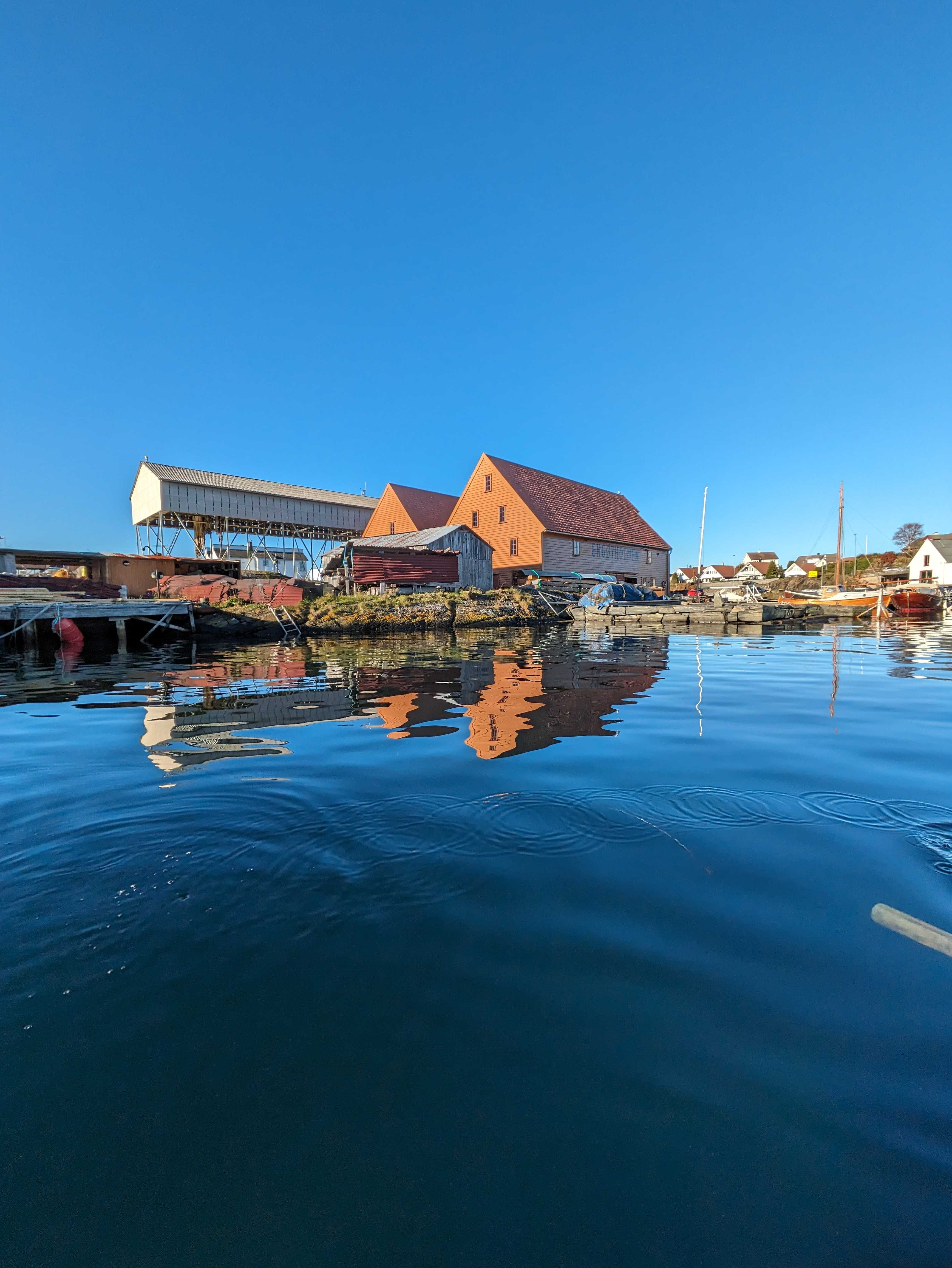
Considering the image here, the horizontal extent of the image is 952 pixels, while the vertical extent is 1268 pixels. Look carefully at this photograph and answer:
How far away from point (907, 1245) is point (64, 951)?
9.57 feet

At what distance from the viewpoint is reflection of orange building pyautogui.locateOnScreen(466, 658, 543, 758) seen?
5.63 meters

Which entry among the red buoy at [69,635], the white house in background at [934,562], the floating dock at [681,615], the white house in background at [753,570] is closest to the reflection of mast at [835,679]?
the floating dock at [681,615]

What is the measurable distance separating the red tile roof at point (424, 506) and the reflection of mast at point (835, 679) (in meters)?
28.8

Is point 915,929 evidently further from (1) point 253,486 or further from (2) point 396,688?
(1) point 253,486

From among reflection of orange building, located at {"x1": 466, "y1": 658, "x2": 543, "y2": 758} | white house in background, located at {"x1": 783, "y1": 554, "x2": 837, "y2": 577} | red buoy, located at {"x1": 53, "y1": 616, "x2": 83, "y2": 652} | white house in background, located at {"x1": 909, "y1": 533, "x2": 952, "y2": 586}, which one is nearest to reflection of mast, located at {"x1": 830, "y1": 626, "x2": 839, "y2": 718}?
reflection of orange building, located at {"x1": 466, "y1": 658, "x2": 543, "y2": 758}

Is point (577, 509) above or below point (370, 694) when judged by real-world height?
above

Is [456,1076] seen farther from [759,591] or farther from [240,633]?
[759,591]

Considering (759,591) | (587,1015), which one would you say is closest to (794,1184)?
(587,1015)

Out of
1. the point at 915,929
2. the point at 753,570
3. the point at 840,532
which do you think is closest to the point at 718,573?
the point at 753,570

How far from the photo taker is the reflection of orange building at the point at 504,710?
5.63 meters

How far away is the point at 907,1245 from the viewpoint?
1241 millimetres

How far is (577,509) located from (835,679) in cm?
3241

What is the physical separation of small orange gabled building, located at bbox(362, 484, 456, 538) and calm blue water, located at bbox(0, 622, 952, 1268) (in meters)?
35.9

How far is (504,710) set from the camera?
7.48m
